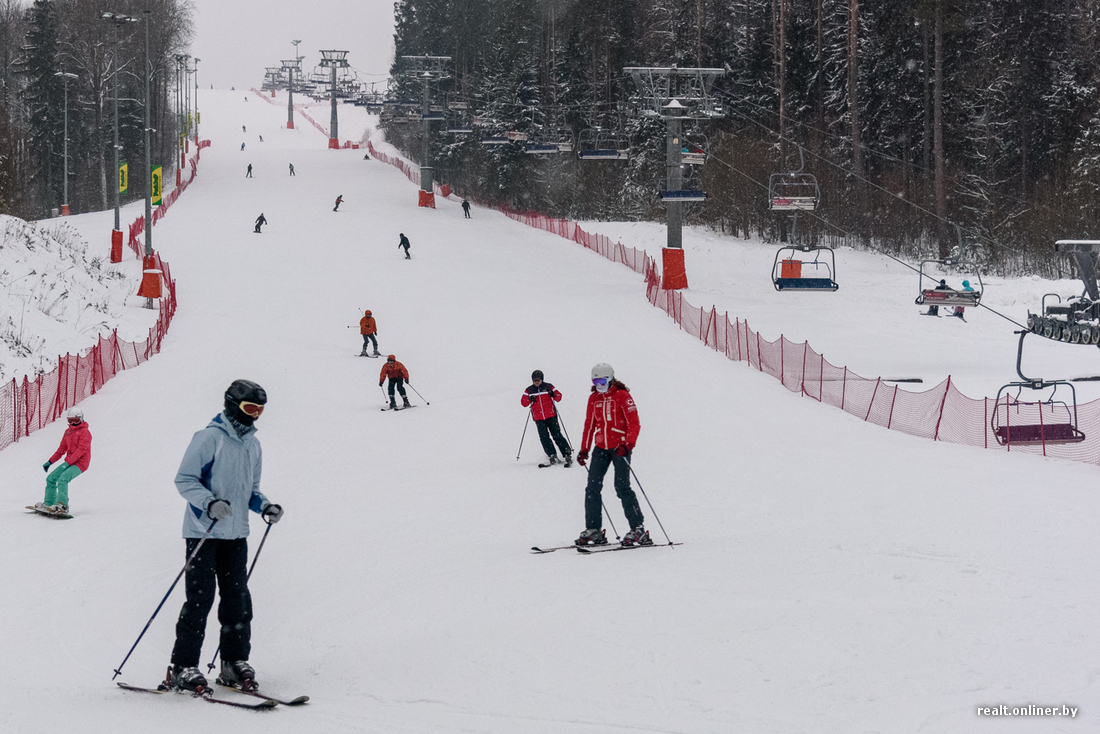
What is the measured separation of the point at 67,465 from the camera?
35.3 ft

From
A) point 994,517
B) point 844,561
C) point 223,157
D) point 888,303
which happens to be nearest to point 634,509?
point 844,561

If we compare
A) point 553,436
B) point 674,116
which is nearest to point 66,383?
point 553,436

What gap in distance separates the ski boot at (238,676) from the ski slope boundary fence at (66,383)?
1097cm

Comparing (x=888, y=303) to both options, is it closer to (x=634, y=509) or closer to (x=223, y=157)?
(x=634, y=509)

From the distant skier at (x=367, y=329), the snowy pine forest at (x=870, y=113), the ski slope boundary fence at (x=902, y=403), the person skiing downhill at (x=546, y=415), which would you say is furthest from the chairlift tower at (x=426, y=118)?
the person skiing downhill at (x=546, y=415)

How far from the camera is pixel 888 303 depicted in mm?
33125

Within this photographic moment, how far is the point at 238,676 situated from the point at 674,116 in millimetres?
29432

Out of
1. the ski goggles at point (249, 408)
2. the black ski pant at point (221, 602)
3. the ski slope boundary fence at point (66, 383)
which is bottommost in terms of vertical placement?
the ski slope boundary fence at point (66, 383)

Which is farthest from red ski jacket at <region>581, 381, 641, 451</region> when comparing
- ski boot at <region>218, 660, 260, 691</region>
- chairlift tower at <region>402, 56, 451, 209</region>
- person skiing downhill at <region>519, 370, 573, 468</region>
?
chairlift tower at <region>402, 56, 451, 209</region>

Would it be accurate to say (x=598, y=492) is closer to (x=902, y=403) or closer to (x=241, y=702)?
(x=241, y=702)

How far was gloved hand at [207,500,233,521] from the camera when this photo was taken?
5.17 m

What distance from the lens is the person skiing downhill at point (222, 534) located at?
5.36m

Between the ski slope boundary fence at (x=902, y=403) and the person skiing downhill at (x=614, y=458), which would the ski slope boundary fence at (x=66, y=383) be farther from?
the ski slope boundary fence at (x=902, y=403)

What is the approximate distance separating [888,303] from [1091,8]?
65.4 ft
